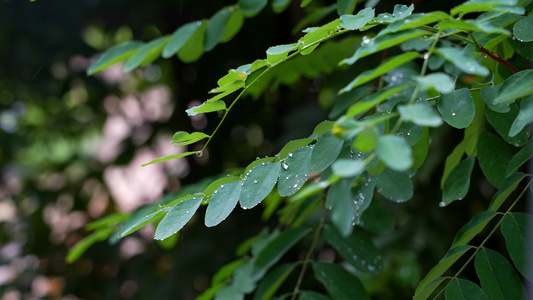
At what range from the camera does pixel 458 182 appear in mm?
746

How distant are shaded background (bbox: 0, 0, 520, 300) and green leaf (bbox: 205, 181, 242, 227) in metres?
0.82

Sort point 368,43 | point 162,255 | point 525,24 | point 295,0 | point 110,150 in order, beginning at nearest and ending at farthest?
point 368,43 < point 525,24 < point 295,0 < point 162,255 < point 110,150

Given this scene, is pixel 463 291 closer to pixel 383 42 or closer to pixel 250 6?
pixel 383 42

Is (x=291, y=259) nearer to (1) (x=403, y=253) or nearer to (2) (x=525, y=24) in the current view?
(1) (x=403, y=253)

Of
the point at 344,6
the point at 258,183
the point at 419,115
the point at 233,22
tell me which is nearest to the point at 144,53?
the point at 233,22

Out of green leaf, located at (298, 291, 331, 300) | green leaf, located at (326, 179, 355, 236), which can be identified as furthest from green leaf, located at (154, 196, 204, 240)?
green leaf, located at (298, 291, 331, 300)

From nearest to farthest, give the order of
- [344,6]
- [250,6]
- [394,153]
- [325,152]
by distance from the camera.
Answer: [394,153] → [325,152] → [344,6] → [250,6]

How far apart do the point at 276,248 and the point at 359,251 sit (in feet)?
0.47

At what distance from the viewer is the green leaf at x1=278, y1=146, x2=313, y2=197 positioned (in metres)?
0.60

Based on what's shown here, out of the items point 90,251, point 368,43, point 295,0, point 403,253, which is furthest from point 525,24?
point 90,251

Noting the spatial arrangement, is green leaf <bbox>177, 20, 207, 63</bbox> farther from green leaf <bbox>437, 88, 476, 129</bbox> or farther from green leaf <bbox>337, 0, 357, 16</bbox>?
green leaf <bbox>437, 88, 476, 129</bbox>

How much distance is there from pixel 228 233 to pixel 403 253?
2.06ft

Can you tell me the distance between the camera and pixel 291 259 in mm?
1473

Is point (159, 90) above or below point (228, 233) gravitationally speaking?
above
